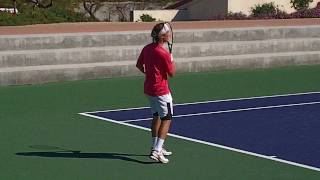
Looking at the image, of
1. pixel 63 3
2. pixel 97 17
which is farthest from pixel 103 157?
pixel 97 17

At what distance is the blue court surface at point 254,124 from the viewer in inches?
371

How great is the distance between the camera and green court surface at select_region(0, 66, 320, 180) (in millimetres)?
8109

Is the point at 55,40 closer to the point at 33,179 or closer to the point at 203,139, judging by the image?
the point at 203,139

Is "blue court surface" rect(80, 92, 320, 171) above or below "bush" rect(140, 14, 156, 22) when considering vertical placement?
below

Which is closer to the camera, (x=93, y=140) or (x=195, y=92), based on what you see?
(x=93, y=140)

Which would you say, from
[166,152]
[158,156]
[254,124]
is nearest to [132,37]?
[254,124]

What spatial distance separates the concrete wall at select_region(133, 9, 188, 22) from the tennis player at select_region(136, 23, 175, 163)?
103 feet

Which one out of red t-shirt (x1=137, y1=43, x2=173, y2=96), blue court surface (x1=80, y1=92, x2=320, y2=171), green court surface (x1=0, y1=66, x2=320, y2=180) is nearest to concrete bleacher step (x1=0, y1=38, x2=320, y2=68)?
green court surface (x1=0, y1=66, x2=320, y2=180)

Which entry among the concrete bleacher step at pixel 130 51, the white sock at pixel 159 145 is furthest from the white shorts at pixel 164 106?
the concrete bleacher step at pixel 130 51

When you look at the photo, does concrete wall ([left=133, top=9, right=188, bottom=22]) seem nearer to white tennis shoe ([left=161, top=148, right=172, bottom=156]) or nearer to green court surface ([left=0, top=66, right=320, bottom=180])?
green court surface ([left=0, top=66, right=320, bottom=180])

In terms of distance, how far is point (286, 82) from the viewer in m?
17.4

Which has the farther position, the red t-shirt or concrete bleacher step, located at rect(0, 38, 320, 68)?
concrete bleacher step, located at rect(0, 38, 320, 68)

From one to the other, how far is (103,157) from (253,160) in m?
1.89

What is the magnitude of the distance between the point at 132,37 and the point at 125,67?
181 cm
